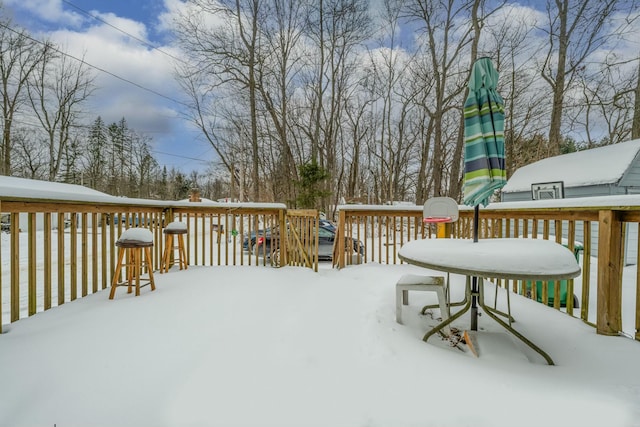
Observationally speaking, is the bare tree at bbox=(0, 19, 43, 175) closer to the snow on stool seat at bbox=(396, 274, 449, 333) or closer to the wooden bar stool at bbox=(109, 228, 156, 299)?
the wooden bar stool at bbox=(109, 228, 156, 299)

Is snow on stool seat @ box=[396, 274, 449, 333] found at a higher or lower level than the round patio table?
lower

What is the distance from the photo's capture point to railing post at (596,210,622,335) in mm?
2012

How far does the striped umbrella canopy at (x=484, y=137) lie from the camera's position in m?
1.93

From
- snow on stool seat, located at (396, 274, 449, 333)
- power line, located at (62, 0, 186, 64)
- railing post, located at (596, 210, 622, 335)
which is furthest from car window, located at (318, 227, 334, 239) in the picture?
power line, located at (62, 0, 186, 64)

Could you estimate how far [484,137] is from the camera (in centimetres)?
195

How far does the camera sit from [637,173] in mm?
6824

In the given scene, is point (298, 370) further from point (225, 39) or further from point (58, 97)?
point (58, 97)

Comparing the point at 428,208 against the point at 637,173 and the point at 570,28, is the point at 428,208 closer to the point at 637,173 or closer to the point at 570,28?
the point at 637,173

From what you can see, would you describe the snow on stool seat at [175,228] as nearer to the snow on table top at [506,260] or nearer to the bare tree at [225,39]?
the snow on table top at [506,260]

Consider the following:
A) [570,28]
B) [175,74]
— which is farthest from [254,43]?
[570,28]

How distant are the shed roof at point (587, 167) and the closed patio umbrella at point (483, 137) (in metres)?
6.27

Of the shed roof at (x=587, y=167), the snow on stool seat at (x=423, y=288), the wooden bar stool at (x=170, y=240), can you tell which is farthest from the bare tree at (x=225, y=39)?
the shed roof at (x=587, y=167)

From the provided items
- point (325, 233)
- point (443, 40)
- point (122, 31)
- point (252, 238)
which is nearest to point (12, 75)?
point (122, 31)

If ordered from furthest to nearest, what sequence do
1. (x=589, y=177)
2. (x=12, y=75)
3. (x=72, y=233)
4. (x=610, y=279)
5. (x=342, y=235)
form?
(x=12, y=75) < (x=589, y=177) < (x=342, y=235) < (x=72, y=233) < (x=610, y=279)
